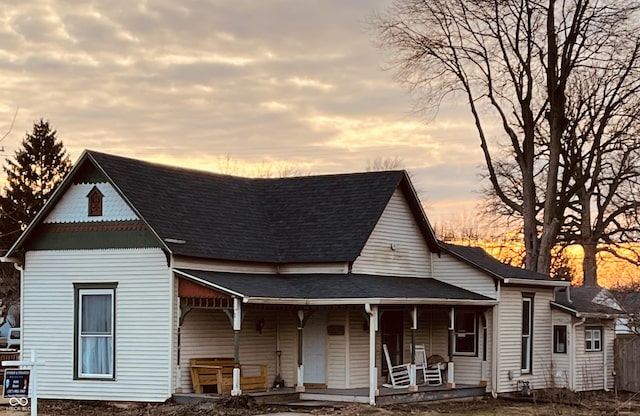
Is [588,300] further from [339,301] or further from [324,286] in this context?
[339,301]

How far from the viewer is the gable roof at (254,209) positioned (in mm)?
28734

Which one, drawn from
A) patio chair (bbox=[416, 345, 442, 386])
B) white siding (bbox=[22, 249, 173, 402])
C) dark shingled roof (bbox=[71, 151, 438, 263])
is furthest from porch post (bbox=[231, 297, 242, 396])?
patio chair (bbox=[416, 345, 442, 386])

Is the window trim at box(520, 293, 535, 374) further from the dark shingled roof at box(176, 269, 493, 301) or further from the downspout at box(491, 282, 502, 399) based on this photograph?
the dark shingled roof at box(176, 269, 493, 301)

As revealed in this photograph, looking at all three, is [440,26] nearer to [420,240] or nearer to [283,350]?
[420,240]

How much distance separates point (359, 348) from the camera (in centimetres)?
3005

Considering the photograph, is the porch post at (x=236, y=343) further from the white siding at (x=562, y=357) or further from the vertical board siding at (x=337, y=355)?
the white siding at (x=562, y=357)

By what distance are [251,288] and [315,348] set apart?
328cm

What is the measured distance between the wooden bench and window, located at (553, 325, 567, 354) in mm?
10972

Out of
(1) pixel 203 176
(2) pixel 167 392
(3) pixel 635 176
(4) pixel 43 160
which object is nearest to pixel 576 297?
(3) pixel 635 176

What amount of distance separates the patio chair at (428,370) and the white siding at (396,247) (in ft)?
8.30

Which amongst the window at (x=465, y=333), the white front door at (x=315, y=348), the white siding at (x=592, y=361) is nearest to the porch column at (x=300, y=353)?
the white front door at (x=315, y=348)

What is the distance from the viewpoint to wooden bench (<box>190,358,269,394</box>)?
2762 cm

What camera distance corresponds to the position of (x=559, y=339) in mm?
35344

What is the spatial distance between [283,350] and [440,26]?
17512 millimetres
